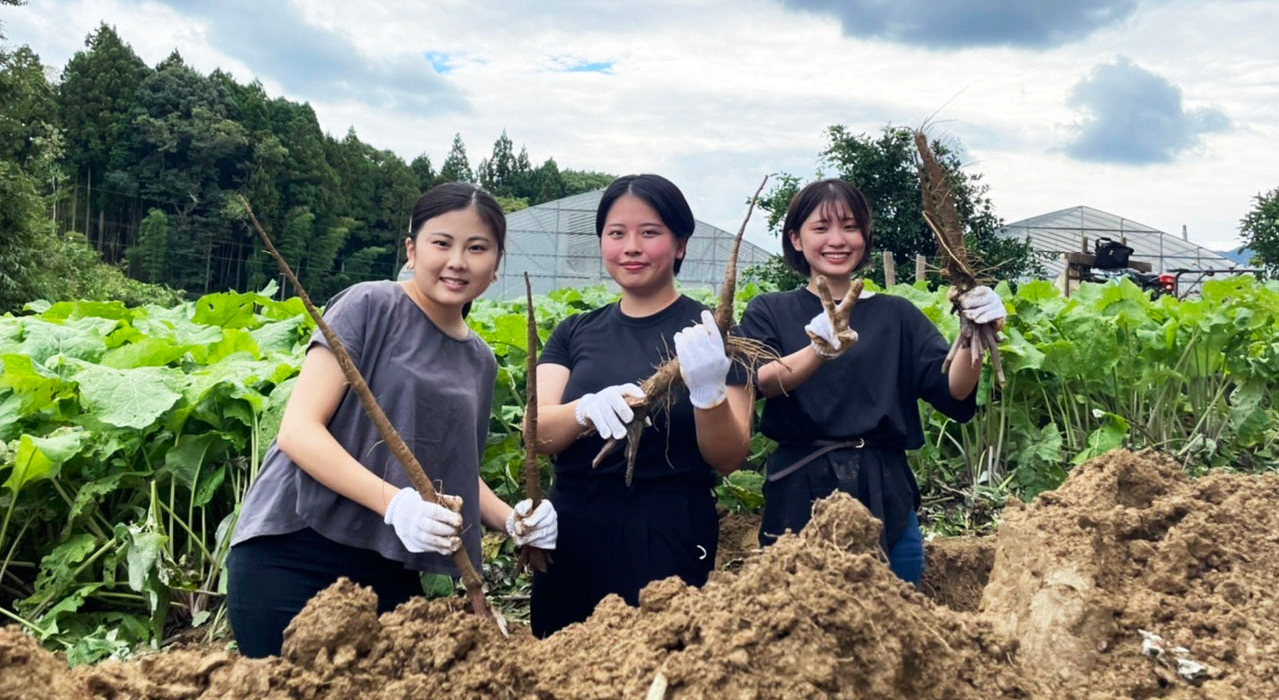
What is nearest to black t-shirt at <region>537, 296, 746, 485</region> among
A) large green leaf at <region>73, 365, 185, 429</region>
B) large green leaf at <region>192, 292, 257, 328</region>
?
large green leaf at <region>73, 365, 185, 429</region>

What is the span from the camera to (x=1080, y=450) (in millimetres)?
5105

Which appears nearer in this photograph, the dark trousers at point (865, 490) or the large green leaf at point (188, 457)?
the dark trousers at point (865, 490)

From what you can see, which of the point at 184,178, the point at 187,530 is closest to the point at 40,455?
the point at 187,530

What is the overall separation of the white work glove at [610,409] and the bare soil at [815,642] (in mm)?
623

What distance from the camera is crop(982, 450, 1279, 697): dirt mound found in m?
1.49

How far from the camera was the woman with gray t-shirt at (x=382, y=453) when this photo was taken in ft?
5.79

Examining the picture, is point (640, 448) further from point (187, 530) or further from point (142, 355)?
point (142, 355)

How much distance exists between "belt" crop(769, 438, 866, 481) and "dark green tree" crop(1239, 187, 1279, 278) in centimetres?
2513

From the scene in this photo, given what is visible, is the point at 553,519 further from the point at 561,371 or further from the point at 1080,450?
the point at 1080,450

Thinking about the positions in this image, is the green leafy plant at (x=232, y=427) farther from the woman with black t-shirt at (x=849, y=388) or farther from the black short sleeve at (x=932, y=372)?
the black short sleeve at (x=932, y=372)

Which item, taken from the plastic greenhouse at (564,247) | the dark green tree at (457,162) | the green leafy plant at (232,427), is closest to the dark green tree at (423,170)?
the dark green tree at (457,162)

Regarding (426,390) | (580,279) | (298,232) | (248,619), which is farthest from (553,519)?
(298,232)

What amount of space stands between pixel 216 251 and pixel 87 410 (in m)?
42.2

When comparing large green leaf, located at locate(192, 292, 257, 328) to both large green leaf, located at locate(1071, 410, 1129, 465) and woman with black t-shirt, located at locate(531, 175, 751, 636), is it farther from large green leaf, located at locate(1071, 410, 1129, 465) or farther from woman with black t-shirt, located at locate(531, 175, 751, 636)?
large green leaf, located at locate(1071, 410, 1129, 465)
